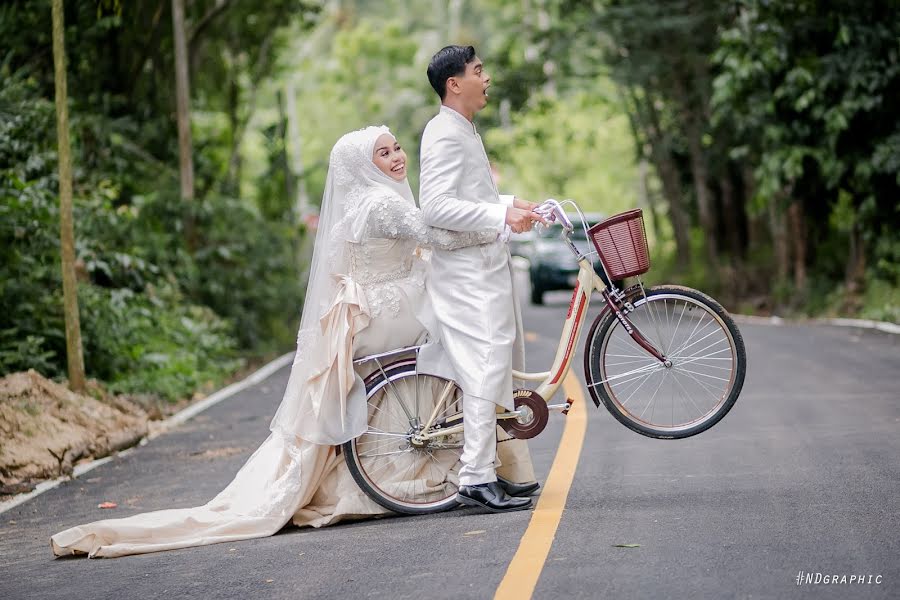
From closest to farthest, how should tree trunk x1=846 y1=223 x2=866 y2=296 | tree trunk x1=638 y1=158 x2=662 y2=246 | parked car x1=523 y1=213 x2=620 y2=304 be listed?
tree trunk x1=846 y1=223 x2=866 y2=296 → parked car x1=523 y1=213 x2=620 y2=304 → tree trunk x1=638 y1=158 x2=662 y2=246

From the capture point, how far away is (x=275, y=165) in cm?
2808

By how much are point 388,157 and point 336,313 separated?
0.87 m

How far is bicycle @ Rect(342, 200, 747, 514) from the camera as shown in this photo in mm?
7359

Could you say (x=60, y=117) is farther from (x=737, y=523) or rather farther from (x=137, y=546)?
(x=737, y=523)

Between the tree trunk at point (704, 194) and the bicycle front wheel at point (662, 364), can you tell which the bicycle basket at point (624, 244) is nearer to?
the bicycle front wheel at point (662, 364)

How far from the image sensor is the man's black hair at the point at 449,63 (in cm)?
709

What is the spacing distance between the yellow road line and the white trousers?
1.14 feet

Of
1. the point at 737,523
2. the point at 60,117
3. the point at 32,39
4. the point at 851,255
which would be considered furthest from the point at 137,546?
the point at 851,255

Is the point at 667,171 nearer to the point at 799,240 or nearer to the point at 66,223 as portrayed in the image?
the point at 799,240

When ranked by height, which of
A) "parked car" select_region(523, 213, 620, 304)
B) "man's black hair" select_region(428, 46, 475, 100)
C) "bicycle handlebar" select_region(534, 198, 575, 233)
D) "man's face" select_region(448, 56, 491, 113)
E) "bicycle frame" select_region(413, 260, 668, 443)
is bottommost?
"parked car" select_region(523, 213, 620, 304)

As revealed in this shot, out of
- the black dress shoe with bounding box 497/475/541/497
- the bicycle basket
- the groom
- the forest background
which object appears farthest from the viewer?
the forest background

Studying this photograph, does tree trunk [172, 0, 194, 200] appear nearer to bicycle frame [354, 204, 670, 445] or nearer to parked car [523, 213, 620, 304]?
parked car [523, 213, 620, 304]

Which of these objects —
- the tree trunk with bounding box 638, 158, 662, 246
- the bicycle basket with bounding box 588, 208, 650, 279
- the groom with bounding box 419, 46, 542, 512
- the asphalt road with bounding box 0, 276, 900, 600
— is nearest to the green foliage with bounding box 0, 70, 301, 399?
the asphalt road with bounding box 0, 276, 900, 600

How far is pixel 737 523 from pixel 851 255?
18394 millimetres
